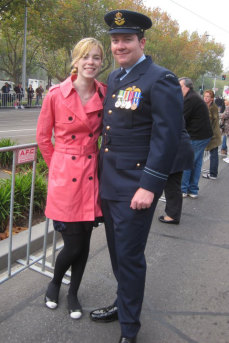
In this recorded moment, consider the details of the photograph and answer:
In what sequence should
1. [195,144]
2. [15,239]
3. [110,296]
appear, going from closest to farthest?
[110,296] → [15,239] → [195,144]

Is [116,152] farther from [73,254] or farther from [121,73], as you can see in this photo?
[73,254]

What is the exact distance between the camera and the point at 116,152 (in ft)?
7.31

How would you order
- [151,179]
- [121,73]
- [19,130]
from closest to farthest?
1. [151,179]
2. [121,73]
3. [19,130]

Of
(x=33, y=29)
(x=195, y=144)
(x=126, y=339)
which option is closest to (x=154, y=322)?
(x=126, y=339)

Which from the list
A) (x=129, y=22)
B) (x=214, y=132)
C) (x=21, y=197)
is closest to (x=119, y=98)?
(x=129, y=22)

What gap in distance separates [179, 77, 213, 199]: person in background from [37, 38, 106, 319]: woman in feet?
8.68

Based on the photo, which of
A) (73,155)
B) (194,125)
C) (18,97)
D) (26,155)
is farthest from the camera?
(18,97)

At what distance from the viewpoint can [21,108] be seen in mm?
25859

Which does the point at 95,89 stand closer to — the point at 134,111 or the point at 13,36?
the point at 134,111

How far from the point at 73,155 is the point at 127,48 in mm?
790

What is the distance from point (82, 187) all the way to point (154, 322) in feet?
3.99

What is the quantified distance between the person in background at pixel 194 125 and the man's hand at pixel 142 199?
2833 mm

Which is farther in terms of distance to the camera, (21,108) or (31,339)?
(21,108)

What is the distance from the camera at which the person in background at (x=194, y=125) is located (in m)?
5.20
